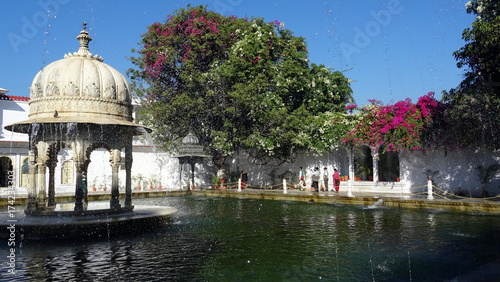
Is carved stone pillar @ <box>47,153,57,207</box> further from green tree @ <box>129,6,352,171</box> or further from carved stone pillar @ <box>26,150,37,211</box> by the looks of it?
green tree @ <box>129,6,352,171</box>

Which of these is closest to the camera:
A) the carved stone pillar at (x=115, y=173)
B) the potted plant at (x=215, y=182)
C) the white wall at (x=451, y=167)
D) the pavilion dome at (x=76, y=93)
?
the pavilion dome at (x=76, y=93)

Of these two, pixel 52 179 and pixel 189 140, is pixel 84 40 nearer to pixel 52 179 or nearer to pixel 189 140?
pixel 52 179

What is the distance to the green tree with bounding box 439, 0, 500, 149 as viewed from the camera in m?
16.5

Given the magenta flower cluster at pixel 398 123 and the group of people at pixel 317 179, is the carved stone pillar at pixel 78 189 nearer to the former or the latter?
the group of people at pixel 317 179

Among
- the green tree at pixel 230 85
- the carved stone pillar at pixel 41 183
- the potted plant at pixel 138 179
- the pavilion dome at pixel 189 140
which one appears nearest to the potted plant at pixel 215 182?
the green tree at pixel 230 85

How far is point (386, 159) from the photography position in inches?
1085

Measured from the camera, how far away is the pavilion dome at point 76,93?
12.4 meters

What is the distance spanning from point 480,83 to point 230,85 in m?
15.0

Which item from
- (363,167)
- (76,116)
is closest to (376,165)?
(363,167)

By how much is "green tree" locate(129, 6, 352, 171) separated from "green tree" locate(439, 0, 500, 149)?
33.0 feet

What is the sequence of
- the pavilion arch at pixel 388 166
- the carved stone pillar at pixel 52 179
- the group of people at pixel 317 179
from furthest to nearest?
the pavilion arch at pixel 388 166, the group of people at pixel 317 179, the carved stone pillar at pixel 52 179

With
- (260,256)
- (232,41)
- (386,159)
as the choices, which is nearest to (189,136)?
(232,41)

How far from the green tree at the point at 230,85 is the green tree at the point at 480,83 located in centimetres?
1006

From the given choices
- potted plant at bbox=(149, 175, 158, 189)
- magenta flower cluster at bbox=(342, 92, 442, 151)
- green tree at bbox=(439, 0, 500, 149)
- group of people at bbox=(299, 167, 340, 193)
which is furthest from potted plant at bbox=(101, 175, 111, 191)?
green tree at bbox=(439, 0, 500, 149)
